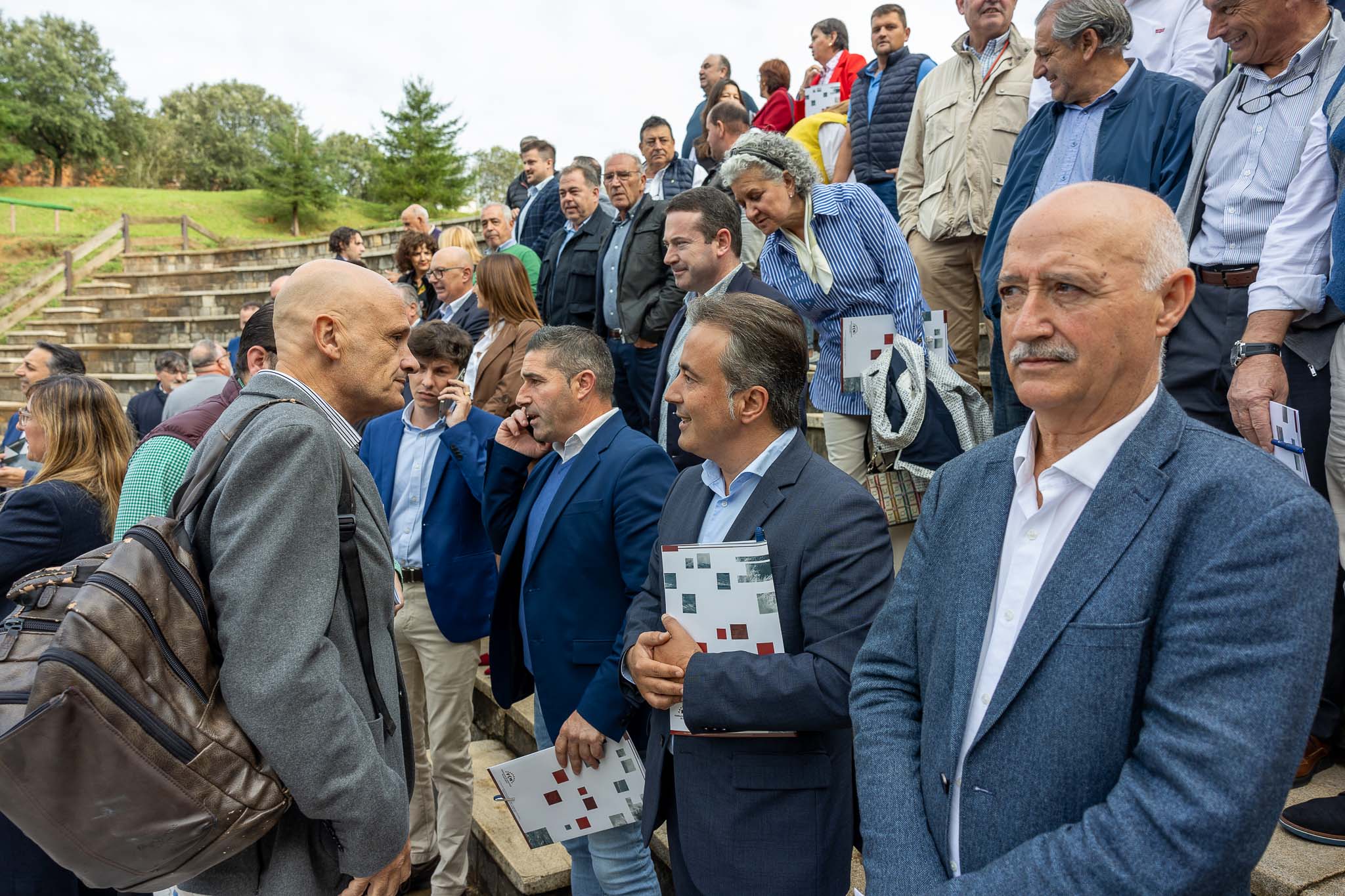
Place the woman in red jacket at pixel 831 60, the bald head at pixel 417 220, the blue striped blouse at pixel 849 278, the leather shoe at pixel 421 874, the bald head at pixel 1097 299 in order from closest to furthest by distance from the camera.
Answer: the bald head at pixel 1097 299 → the blue striped blouse at pixel 849 278 → the leather shoe at pixel 421 874 → the woman in red jacket at pixel 831 60 → the bald head at pixel 417 220

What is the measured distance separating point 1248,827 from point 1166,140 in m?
2.77

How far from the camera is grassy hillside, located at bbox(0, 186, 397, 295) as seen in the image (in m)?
20.9

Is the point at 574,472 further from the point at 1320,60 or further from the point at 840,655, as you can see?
the point at 1320,60

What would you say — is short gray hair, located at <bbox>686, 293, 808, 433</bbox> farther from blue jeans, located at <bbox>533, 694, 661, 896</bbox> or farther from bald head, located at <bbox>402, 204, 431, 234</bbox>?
bald head, located at <bbox>402, 204, 431, 234</bbox>

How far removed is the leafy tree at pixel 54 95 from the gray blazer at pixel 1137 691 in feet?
123

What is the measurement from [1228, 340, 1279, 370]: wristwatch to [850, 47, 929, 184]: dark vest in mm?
3776

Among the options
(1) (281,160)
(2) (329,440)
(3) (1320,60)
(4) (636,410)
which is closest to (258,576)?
(2) (329,440)

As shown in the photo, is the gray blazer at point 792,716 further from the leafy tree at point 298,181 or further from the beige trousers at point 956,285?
the leafy tree at point 298,181

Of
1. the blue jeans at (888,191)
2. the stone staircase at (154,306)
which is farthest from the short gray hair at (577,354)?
the stone staircase at (154,306)

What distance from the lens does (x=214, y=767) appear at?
158 cm

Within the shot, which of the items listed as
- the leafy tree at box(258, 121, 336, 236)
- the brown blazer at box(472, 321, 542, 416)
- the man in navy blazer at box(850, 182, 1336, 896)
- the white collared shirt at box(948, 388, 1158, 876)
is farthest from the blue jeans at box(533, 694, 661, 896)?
the leafy tree at box(258, 121, 336, 236)

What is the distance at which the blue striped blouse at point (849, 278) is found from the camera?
142 inches

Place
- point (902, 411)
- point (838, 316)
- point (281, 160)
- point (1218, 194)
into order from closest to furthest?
1. point (1218, 194)
2. point (902, 411)
3. point (838, 316)
4. point (281, 160)

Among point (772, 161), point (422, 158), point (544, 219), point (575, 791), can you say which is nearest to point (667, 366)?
point (772, 161)
